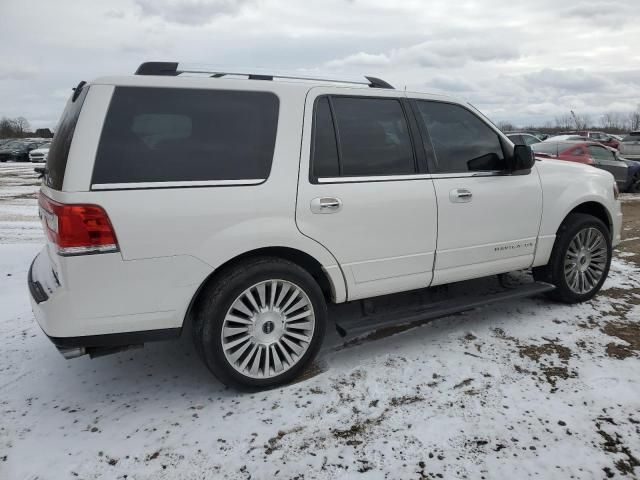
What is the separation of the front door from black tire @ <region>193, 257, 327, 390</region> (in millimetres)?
1191

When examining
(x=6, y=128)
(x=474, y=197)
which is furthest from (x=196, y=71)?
(x=6, y=128)

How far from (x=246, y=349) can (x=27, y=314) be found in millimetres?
2685

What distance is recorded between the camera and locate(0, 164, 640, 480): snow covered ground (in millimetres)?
2482

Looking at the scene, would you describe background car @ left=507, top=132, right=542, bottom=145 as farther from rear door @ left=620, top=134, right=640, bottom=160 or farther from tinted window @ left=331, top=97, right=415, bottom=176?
rear door @ left=620, top=134, right=640, bottom=160

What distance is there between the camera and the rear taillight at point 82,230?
8.37 ft

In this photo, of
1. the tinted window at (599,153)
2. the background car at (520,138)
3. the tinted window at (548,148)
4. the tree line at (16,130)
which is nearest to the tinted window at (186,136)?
the background car at (520,138)

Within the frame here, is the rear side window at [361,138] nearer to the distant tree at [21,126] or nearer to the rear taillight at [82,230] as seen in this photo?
the rear taillight at [82,230]

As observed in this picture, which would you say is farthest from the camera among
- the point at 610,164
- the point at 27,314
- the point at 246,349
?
the point at 610,164

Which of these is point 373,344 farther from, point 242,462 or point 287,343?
point 242,462

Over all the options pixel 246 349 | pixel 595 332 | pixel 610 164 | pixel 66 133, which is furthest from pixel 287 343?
pixel 610 164

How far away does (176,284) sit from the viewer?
2.82 m

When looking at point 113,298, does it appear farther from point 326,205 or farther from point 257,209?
point 326,205

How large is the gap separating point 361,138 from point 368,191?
0.40 meters

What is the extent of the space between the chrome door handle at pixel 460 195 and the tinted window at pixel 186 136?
1438 mm
